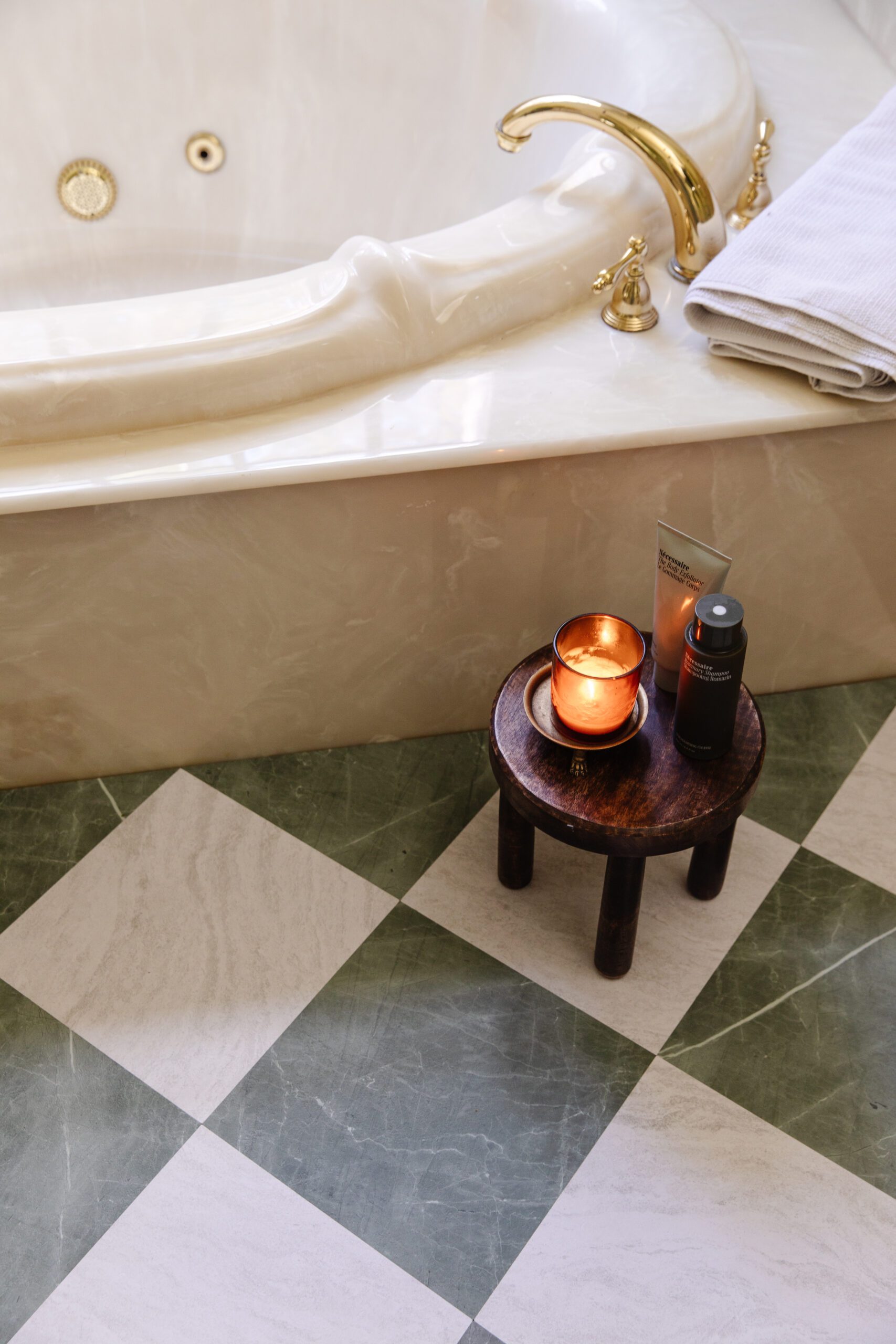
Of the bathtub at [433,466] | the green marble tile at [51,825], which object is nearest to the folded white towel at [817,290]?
the bathtub at [433,466]

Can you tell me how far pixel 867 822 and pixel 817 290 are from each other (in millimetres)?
579

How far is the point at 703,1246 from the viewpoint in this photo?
0.99 meters

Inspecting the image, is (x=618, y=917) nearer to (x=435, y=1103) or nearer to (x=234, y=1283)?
(x=435, y=1103)

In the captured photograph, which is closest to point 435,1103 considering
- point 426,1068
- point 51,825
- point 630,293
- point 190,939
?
point 426,1068

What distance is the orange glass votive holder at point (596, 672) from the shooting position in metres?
1.02

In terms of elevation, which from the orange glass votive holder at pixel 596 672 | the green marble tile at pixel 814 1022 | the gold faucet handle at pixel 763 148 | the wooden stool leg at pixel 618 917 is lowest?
the green marble tile at pixel 814 1022

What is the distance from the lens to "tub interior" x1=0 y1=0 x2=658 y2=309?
1.65 m

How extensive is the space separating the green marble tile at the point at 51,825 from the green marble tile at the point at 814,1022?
65 centimetres

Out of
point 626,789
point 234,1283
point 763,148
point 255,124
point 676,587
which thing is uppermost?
point 763,148

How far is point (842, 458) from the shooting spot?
3.85 feet

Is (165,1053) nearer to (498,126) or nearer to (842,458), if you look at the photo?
(842,458)

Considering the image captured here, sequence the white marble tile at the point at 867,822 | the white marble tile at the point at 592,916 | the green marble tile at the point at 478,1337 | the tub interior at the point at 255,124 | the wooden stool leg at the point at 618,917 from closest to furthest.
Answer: the green marble tile at the point at 478,1337 → the wooden stool leg at the point at 618,917 → the white marble tile at the point at 592,916 → the white marble tile at the point at 867,822 → the tub interior at the point at 255,124

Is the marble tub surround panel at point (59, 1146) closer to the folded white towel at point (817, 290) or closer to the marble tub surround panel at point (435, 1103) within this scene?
the marble tub surround panel at point (435, 1103)

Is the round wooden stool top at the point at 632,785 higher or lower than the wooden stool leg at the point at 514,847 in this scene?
higher
